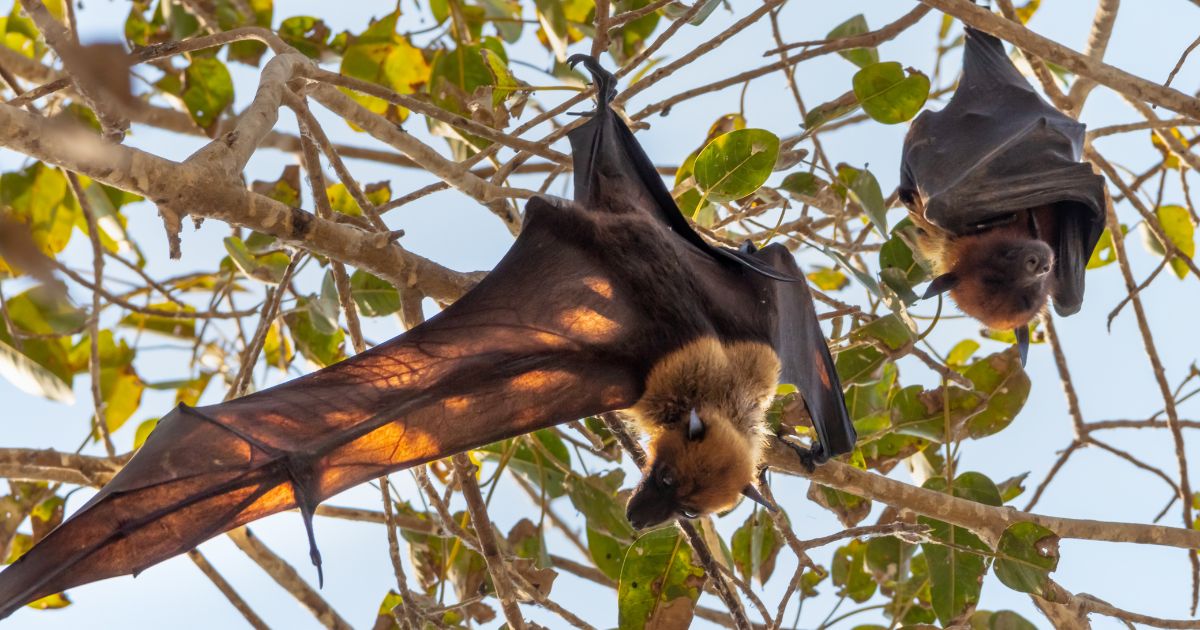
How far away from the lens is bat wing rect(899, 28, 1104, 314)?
5133mm

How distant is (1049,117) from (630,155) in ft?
8.09

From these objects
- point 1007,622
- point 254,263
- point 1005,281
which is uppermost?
point 1005,281

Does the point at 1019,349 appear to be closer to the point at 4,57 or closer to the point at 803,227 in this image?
the point at 803,227

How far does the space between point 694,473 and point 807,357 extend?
0.69 metres

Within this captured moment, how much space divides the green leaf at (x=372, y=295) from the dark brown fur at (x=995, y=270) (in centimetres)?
239

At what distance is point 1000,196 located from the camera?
5.29m

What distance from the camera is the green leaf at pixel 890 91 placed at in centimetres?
409

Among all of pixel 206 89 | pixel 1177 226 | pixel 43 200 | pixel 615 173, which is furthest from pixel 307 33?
→ pixel 1177 226

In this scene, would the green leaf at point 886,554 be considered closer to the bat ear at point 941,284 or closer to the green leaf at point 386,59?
the bat ear at point 941,284

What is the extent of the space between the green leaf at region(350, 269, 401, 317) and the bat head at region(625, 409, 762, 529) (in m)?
1.55

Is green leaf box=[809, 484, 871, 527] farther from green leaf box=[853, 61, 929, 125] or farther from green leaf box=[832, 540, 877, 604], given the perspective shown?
green leaf box=[853, 61, 929, 125]

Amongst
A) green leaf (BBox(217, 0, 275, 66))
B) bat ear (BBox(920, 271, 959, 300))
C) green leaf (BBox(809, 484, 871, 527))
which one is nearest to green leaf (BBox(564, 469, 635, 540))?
green leaf (BBox(809, 484, 871, 527))

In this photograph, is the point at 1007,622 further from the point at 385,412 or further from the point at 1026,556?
the point at 385,412

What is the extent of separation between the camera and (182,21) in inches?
218
